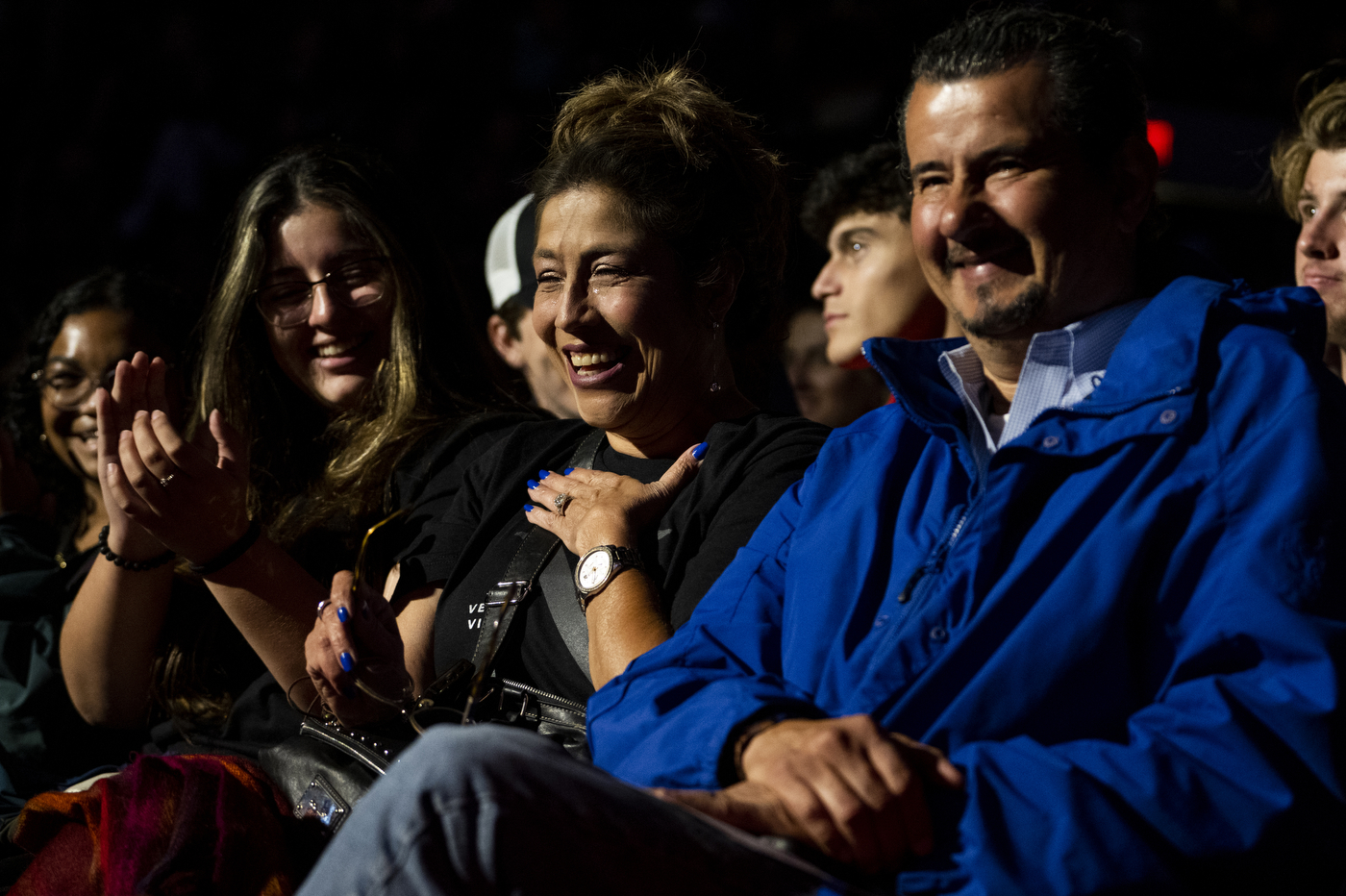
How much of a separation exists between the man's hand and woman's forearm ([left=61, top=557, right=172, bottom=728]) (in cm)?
169

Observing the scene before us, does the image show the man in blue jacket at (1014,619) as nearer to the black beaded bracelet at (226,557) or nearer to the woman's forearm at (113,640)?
the black beaded bracelet at (226,557)

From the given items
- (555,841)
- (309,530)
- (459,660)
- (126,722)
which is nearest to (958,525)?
(555,841)

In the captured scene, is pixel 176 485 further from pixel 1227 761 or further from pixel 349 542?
pixel 1227 761

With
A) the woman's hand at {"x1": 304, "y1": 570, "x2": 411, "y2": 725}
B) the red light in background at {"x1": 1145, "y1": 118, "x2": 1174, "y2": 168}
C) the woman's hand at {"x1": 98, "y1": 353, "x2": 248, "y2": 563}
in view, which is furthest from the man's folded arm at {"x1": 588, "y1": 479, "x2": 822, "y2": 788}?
the red light in background at {"x1": 1145, "y1": 118, "x2": 1174, "y2": 168}

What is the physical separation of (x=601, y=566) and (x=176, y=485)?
88cm

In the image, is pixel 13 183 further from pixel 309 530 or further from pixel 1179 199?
pixel 1179 199

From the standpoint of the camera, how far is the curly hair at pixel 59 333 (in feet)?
10.9

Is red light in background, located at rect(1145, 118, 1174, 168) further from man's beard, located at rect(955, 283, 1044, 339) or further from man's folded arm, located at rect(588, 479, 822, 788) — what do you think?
man's folded arm, located at rect(588, 479, 822, 788)

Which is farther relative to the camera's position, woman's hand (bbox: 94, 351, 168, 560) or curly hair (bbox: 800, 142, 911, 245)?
curly hair (bbox: 800, 142, 911, 245)

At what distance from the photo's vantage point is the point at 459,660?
222 centimetres

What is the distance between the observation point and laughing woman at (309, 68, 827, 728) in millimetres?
2121

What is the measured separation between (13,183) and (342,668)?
6.06 meters

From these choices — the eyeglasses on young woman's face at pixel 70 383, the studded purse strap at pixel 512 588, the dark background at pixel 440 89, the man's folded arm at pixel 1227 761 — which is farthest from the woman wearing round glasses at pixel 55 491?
the dark background at pixel 440 89

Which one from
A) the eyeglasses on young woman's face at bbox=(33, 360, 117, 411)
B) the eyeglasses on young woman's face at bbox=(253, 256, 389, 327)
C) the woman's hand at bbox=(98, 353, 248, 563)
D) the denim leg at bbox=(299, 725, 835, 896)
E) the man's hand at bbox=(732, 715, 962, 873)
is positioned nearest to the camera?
the denim leg at bbox=(299, 725, 835, 896)
